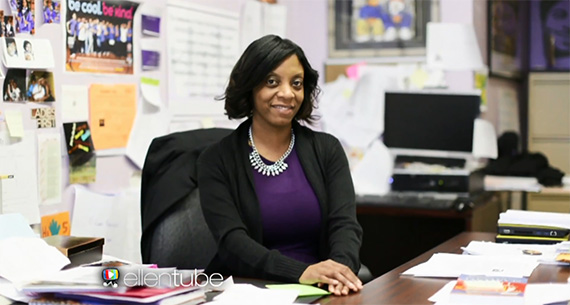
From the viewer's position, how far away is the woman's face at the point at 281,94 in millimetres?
2281

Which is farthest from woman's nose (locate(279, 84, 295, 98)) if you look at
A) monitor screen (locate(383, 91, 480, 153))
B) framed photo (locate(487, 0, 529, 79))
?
framed photo (locate(487, 0, 529, 79))

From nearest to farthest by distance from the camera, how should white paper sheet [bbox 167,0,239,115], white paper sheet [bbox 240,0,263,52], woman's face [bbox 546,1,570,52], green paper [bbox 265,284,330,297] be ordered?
green paper [bbox 265,284,330,297] < white paper sheet [bbox 167,0,239,115] < white paper sheet [bbox 240,0,263,52] < woman's face [bbox 546,1,570,52]

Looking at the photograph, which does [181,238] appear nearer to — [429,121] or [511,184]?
[429,121]

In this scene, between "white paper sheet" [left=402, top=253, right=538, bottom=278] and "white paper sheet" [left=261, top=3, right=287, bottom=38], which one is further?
"white paper sheet" [left=261, top=3, right=287, bottom=38]

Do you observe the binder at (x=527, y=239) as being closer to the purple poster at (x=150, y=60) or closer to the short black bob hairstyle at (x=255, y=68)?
the short black bob hairstyle at (x=255, y=68)

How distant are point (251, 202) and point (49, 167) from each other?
0.68m

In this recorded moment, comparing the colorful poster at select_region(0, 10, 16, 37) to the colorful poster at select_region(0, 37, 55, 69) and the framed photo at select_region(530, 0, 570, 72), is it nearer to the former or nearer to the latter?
the colorful poster at select_region(0, 37, 55, 69)

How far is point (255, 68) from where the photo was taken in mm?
2285

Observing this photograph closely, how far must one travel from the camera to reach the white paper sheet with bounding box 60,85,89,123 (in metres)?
2.57

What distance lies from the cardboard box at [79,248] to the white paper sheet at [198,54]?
1.05m

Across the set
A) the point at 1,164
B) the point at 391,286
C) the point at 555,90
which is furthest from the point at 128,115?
the point at 555,90

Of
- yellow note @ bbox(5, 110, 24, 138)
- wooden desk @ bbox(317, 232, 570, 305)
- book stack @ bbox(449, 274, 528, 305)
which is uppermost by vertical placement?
yellow note @ bbox(5, 110, 24, 138)

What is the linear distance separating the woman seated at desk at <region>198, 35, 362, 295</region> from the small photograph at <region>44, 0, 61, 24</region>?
0.62 m

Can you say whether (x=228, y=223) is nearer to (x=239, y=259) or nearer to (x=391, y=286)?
(x=239, y=259)
